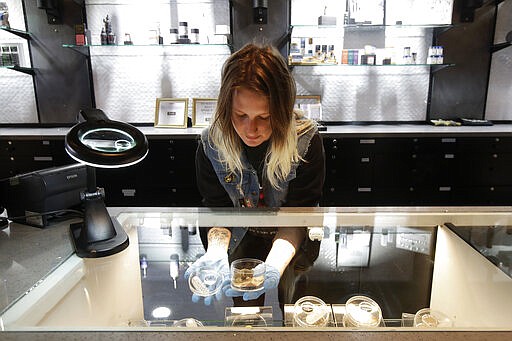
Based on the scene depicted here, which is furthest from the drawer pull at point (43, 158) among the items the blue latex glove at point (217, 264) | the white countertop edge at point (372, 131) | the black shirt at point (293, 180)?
the blue latex glove at point (217, 264)

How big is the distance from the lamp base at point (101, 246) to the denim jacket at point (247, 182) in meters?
0.59

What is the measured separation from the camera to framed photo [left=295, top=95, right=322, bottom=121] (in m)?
3.61

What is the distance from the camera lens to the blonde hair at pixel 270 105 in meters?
1.21

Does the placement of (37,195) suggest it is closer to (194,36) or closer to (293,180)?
(293,180)

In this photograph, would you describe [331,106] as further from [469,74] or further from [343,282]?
[343,282]

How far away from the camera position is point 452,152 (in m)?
3.19

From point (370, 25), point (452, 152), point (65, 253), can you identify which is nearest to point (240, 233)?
point (65, 253)

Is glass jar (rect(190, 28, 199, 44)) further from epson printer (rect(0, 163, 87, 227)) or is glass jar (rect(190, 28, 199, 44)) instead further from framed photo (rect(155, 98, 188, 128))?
epson printer (rect(0, 163, 87, 227))

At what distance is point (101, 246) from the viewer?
0.92 metres

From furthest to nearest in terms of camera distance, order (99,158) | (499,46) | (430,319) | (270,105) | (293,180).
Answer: (499,46)
(293,180)
(270,105)
(99,158)
(430,319)

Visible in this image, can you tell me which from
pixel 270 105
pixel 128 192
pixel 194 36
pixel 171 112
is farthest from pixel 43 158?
pixel 270 105

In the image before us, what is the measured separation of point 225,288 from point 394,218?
0.64 metres

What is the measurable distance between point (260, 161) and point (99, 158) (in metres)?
0.85

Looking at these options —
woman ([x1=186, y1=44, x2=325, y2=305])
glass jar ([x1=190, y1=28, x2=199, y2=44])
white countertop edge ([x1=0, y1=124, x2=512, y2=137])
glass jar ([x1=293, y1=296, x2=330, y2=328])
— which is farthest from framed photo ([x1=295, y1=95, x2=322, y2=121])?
glass jar ([x1=293, y1=296, x2=330, y2=328])
